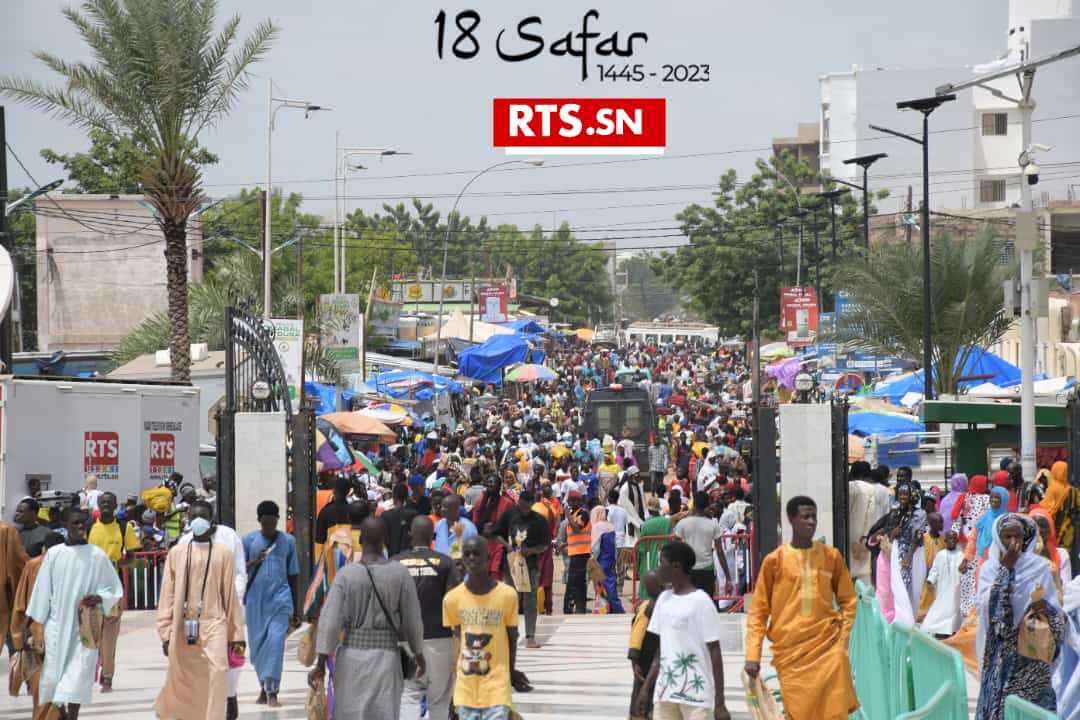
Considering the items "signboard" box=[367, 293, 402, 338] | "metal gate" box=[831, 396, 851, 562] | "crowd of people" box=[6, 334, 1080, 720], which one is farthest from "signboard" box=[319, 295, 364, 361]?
"signboard" box=[367, 293, 402, 338]

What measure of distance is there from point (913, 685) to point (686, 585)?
1.23 metres

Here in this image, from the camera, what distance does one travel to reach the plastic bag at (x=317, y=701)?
8.49 m

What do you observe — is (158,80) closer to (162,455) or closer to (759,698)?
(162,455)

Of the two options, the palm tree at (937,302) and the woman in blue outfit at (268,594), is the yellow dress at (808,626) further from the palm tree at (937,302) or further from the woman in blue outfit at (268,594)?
the palm tree at (937,302)

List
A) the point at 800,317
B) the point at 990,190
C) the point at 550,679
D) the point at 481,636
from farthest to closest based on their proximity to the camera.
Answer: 1. the point at 990,190
2. the point at 800,317
3. the point at 550,679
4. the point at 481,636

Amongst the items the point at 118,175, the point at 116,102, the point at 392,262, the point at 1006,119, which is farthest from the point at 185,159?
the point at 392,262

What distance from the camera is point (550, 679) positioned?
41.8 feet

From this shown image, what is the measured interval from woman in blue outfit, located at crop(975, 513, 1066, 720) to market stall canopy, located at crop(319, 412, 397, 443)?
23688 millimetres

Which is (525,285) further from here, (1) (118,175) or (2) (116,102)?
(2) (116,102)

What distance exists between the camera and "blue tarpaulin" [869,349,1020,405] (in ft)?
110

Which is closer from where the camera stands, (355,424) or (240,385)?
(240,385)

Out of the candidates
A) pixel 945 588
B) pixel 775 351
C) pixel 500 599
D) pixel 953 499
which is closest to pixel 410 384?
pixel 775 351

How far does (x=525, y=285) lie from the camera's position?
144875 millimetres

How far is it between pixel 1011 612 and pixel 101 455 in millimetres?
17639
